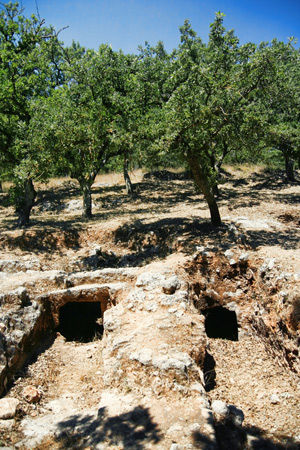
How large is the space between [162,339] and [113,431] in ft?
8.21

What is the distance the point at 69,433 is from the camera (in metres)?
5.84

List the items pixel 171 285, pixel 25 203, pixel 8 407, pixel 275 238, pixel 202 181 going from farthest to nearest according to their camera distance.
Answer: pixel 25 203 < pixel 202 181 < pixel 275 238 < pixel 171 285 < pixel 8 407

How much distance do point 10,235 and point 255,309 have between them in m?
12.2

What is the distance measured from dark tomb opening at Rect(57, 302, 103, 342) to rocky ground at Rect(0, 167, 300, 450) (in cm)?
119

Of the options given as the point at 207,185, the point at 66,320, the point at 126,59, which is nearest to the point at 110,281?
the point at 66,320

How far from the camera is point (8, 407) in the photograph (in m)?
6.41

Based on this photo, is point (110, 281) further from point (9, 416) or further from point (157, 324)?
point (9, 416)

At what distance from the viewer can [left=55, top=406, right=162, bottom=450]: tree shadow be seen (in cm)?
512

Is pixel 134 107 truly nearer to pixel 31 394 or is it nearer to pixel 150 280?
pixel 150 280

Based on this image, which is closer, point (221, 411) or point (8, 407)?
point (221, 411)

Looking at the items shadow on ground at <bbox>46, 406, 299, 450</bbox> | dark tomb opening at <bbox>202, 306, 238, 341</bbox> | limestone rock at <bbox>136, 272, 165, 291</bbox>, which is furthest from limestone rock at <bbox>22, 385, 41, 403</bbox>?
dark tomb opening at <bbox>202, 306, 238, 341</bbox>

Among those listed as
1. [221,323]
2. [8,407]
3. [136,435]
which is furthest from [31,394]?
[221,323]

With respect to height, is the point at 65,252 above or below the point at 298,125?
below

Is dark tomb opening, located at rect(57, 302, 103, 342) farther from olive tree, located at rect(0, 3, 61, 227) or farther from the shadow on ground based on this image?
olive tree, located at rect(0, 3, 61, 227)
